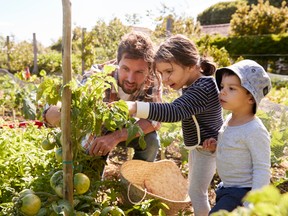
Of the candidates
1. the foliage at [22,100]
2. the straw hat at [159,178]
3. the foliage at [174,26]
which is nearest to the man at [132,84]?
the straw hat at [159,178]

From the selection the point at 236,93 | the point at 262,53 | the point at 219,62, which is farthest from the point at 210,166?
the point at 262,53

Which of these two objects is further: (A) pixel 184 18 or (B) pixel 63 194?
(A) pixel 184 18

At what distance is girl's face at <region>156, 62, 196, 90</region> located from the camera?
173 centimetres

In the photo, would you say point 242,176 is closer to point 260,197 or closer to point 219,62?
point 260,197

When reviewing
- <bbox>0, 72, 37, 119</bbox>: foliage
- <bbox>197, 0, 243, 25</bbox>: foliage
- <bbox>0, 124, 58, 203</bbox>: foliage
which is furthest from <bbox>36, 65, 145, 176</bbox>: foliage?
<bbox>197, 0, 243, 25</bbox>: foliage

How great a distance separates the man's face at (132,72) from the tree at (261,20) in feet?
38.3

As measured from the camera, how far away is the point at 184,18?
758 cm

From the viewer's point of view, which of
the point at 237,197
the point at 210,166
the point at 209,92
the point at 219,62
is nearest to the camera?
the point at 237,197

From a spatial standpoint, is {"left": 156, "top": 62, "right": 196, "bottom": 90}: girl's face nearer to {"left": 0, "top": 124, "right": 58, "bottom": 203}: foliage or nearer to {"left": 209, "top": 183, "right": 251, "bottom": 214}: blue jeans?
{"left": 209, "top": 183, "right": 251, "bottom": 214}: blue jeans

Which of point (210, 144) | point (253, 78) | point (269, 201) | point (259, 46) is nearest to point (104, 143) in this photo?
point (210, 144)

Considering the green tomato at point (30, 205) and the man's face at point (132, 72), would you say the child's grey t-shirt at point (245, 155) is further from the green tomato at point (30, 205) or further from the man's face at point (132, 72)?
the green tomato at point (30, 205)

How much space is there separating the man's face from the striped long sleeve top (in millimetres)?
351

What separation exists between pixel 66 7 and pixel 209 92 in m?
0.79

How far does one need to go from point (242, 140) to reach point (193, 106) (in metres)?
0.26
